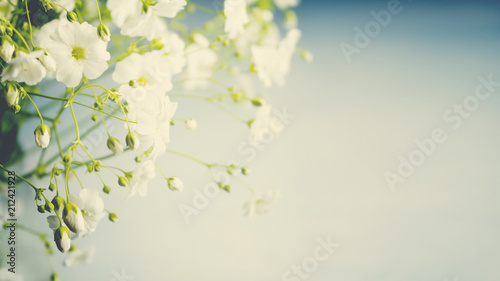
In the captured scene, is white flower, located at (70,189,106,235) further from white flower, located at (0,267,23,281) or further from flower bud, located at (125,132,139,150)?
white flower, located at (0,267,23,281)

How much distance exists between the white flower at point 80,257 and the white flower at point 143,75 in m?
0.30

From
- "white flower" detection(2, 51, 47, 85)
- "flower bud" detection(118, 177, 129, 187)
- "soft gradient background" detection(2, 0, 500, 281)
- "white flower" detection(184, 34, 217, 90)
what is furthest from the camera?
"soft gradient background" detection(2, 0, 500, 281)

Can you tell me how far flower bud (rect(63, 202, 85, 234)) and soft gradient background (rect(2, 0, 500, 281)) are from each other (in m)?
0.28

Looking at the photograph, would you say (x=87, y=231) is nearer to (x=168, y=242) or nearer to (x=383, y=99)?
(x=168, y=242)

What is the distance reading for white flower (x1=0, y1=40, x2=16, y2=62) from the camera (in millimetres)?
278

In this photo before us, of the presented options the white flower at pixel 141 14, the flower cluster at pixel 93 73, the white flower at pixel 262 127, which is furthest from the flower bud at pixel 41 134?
the white flower at pixel 262 127

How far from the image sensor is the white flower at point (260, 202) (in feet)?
1.54

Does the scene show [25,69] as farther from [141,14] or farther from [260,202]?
[260,202]

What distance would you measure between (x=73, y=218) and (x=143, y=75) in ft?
0.48

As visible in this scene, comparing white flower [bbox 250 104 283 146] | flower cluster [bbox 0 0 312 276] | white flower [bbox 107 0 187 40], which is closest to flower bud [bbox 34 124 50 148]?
flower cluster [bbox 0 0 312 276]

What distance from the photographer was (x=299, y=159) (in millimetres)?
723

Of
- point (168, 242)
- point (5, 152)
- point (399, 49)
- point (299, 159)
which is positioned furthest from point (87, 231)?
point (399, 49)

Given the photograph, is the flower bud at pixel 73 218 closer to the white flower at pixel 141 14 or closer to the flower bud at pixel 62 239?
the flower bud at pixel 62 239

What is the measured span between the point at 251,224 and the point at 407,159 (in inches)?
12.7
